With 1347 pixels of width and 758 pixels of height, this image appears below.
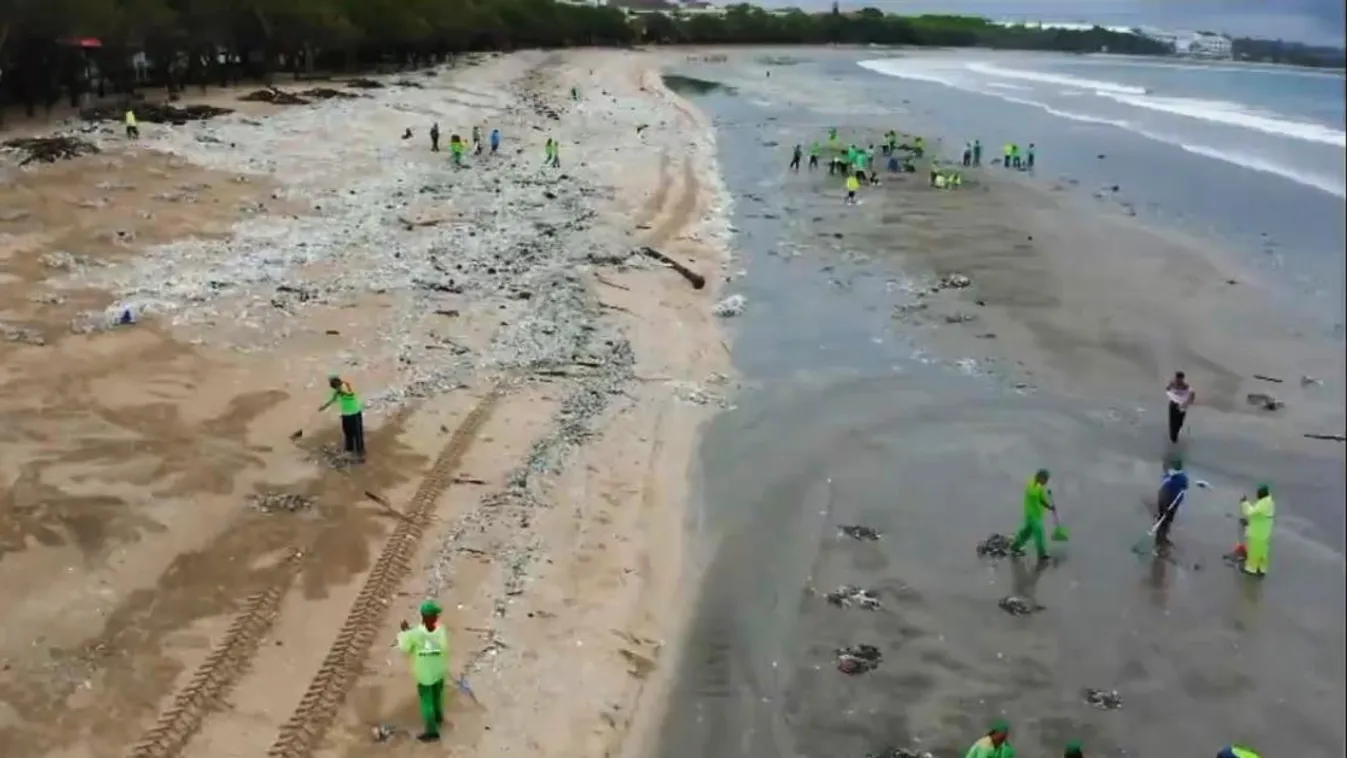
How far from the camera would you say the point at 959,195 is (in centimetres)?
4231

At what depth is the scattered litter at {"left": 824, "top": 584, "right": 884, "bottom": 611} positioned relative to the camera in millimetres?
14258

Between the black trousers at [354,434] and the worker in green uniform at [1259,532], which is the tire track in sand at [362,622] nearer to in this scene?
the black trousers at [354,434]

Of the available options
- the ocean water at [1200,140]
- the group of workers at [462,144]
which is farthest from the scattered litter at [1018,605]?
the group of workers at [462,144]

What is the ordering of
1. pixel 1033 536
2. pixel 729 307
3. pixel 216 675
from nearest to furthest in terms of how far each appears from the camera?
1. pixel 216 675
2. pixel 1033 536
3. pixel 729 307

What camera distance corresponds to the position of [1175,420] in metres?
19.3

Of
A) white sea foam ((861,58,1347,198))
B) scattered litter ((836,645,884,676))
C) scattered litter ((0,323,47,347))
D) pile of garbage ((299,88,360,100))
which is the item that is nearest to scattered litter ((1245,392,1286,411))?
white sea foam ((861,58,1347,198))

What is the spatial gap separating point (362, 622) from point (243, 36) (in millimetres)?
56780

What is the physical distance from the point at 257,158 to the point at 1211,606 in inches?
1296

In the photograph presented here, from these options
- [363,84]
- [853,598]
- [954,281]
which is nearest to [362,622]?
[853,598]

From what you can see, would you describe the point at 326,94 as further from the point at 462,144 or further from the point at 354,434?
the point at 354,434

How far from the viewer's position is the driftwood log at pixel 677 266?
27.9m

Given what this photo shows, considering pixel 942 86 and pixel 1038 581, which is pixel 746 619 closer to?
pixel 1038 581

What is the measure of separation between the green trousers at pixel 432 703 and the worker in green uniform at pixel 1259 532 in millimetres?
10332

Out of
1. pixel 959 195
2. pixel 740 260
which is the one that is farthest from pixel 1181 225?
pixel 740 260
